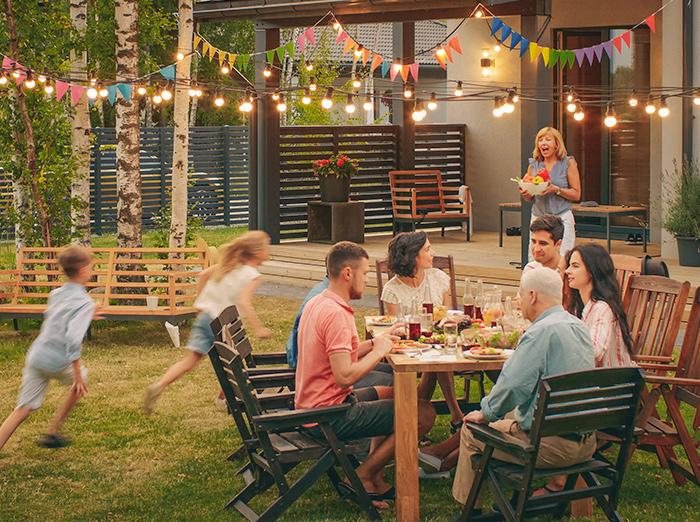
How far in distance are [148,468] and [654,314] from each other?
3.06 metres

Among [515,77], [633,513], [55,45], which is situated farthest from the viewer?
[515,77]

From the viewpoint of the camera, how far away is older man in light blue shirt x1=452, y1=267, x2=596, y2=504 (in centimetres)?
545

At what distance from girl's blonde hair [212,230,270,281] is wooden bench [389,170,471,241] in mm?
7749

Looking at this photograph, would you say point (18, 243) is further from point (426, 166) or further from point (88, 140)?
point (426, 166)

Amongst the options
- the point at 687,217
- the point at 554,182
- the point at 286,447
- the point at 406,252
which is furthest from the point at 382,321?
the point at 687,217

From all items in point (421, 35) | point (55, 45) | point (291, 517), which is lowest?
point (291, 517)

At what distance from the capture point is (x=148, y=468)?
7301 mm

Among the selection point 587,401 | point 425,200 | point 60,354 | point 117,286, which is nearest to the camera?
point 587,401

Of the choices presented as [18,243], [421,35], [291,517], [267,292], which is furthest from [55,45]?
[421,35]

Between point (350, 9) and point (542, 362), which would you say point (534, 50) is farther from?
point (542, 362)

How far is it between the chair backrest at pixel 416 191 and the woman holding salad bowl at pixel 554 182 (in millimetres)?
5484

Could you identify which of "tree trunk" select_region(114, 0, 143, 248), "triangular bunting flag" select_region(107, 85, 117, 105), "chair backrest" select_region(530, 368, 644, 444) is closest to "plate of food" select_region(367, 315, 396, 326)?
"chair backrest" select_region(530, 368, 644, 444)

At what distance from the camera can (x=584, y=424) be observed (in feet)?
17.4

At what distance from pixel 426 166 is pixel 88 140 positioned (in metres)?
5.60
